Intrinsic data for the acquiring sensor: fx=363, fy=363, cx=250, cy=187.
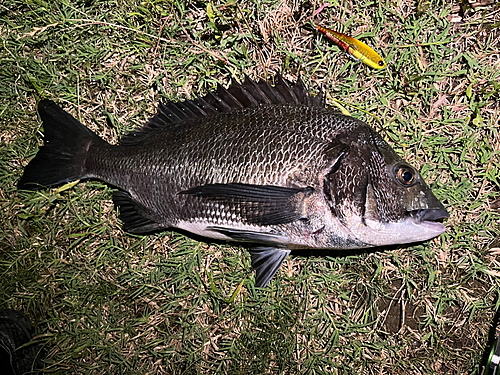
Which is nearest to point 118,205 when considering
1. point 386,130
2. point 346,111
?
point 346,111

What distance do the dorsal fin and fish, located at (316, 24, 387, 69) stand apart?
0.53 m

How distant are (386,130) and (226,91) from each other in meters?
1.22

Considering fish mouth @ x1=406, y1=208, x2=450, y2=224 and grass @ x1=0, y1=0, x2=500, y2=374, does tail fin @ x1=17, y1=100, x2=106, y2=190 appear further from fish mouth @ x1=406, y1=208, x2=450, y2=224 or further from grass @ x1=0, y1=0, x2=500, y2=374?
fish mouth @ x1=406, y1=208, x2=450, y2=224

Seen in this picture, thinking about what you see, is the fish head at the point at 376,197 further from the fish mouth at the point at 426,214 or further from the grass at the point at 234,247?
the grass at the point at 234,247

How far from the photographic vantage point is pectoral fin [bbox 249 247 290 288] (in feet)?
8.30

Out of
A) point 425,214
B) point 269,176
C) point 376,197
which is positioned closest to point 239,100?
point 269,176

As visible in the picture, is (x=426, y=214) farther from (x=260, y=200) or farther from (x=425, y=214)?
(x=260, y=200)

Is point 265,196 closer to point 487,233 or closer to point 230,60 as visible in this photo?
point 230,60

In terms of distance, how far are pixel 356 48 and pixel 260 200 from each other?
4.59 feet

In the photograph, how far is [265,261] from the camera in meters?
2.55

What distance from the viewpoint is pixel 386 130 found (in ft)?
8.79

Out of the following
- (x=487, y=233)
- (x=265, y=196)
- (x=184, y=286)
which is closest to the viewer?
(x=265, y=196)


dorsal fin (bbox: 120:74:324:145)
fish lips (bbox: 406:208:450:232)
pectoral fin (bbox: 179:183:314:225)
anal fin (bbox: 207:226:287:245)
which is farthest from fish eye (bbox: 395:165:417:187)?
anal fin (bbox: 207:226:287:245)

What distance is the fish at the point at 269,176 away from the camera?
2.10m
